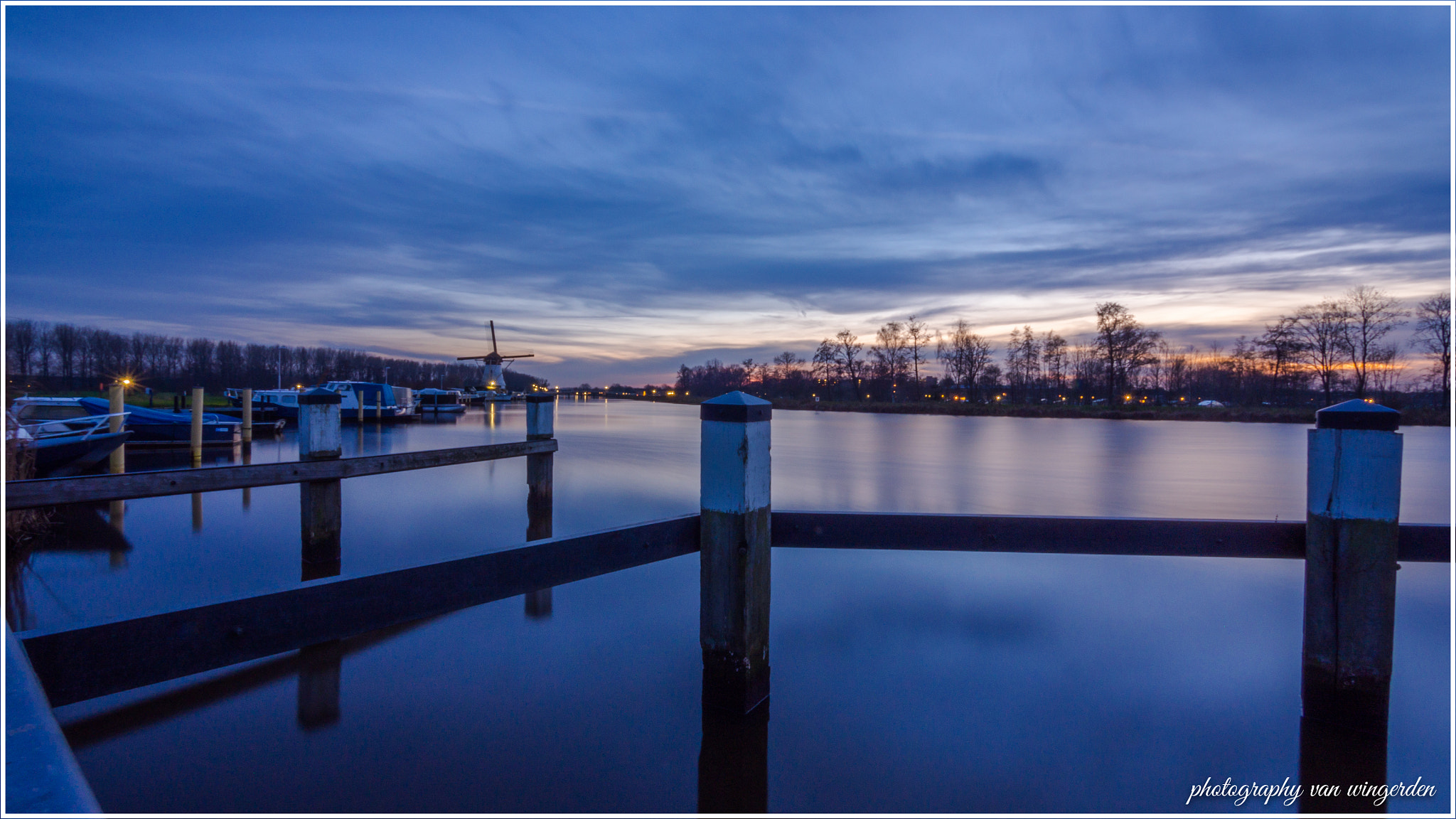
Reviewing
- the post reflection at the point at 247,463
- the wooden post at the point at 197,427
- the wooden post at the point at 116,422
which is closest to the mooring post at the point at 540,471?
the post reflection at the point at 247,463

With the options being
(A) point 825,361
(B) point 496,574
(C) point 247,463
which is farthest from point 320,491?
(A) point 825,361

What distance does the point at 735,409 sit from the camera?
118 inches

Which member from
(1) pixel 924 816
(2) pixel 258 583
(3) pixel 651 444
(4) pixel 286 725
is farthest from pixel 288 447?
(1) pixel 924 816

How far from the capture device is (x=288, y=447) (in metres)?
17.3

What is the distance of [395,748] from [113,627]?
2021mm

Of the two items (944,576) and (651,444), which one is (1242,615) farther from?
(651,444)

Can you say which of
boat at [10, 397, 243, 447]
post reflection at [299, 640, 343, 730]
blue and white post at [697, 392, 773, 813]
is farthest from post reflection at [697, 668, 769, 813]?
boat at [10, 397, 243, 447]

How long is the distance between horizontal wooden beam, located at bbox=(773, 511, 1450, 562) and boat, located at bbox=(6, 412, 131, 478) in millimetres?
9263

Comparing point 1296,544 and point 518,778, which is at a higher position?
point 1296,544

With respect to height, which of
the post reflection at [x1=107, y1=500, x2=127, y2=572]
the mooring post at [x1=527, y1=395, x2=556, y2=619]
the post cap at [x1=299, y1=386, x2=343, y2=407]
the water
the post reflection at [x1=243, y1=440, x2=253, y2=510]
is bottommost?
the water

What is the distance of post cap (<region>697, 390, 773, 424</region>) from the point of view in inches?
117

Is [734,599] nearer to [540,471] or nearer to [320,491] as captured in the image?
[320,491]

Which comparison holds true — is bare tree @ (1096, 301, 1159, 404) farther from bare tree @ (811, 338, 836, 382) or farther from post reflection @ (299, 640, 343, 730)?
post reflection @ (299, 640, 343, 730)

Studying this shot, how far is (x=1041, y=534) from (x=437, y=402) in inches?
1811
